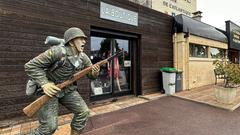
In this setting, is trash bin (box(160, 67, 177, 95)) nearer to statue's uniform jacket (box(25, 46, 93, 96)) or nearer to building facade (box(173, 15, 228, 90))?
building facade (box(173, 15, 228, 90))

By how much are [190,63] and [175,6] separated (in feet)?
28.5

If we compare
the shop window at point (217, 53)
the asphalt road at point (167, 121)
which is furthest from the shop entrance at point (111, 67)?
the shop window at point (217, 53)

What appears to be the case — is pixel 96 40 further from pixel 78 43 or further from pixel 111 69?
pixel 78 43

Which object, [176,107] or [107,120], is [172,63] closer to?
[176,107]

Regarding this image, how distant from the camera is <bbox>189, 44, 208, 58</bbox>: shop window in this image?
872cm

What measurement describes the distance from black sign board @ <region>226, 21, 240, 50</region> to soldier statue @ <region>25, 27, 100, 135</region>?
12577 millimetres

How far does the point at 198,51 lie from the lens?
9.30 m

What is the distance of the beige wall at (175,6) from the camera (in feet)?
44.7

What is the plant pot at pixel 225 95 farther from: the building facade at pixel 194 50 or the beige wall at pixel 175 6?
the beige wall at pixel 175 6

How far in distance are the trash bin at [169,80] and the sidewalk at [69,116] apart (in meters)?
0.39

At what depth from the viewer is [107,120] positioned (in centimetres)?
420

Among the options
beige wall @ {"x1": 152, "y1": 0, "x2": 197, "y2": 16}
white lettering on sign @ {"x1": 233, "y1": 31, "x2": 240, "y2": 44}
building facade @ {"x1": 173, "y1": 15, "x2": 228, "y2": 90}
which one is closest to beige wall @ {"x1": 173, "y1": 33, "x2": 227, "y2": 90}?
building facade @ {"x1": 173, "y1": 15, "x2": 228, "y2": 90}

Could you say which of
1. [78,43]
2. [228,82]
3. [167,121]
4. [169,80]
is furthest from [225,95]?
[78,43]

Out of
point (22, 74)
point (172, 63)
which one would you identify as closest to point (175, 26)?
point (172, 63)
